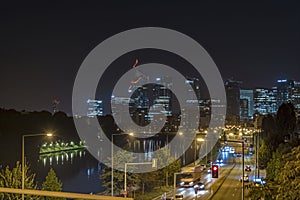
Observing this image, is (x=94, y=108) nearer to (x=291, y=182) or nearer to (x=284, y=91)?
(x=284, y=91)

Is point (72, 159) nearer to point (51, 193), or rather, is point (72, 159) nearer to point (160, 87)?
point (51, 193)

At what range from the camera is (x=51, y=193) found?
3230 mm

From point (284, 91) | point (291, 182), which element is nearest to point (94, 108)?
point (284, 91)

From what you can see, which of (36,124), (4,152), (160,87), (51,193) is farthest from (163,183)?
(160,87)

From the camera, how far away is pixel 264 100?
168m

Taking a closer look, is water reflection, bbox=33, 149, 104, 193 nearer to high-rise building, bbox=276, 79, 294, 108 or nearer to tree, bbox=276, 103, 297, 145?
tree, bbox=276, 103, 297, 145

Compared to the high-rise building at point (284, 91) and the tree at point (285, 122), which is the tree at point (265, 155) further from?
the high-rise building at point (284, 91)

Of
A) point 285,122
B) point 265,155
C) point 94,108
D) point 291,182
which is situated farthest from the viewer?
point 94,108

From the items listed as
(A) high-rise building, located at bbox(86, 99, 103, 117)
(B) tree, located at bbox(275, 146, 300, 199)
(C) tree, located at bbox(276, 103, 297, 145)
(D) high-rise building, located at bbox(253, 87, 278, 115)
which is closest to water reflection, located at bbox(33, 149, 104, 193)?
(C) tree, located at bbox(276, 103, 297, 145)

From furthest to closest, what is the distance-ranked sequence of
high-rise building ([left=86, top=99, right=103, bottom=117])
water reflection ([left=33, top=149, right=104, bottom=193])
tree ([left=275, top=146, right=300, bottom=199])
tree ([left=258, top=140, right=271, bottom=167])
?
high-rise building ([left=86, top=99, right=103, bottom=117]) → tree ([left=258, top=140, right=271, bottom=167]) → water reflection ([left=33, top=149, right=104, bottom=193]) → tree ([left=275, top=146, right=300, bottom=199])

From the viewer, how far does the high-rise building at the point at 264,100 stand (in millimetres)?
162500

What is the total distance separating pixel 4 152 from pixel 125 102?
75205 millimetres

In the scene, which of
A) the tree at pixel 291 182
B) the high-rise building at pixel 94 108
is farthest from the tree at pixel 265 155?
the high-rise building at pixel 94 108

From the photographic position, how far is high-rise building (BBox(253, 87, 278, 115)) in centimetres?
16250
